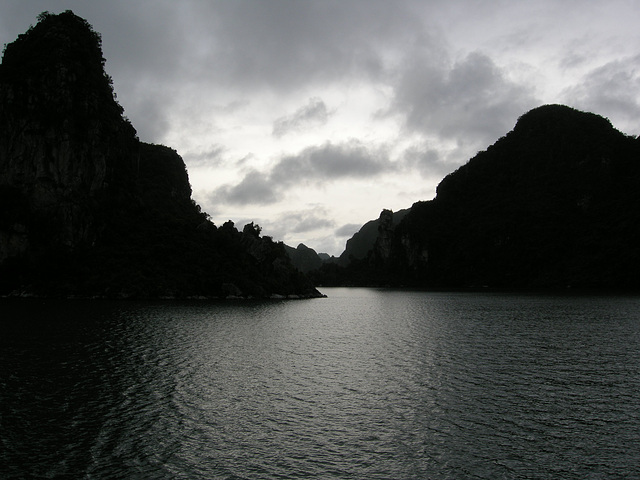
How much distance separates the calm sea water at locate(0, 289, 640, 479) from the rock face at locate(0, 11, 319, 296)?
58.4 meters

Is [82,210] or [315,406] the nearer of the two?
[315,406]

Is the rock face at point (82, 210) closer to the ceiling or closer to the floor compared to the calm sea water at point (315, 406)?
closer to the ceiling

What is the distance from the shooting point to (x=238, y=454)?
715 inches

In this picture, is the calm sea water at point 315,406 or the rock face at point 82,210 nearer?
the calm sea water at point 315,406

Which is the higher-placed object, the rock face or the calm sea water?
the rock face

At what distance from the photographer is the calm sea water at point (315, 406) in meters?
17.3

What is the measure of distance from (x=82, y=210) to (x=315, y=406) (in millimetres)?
104618

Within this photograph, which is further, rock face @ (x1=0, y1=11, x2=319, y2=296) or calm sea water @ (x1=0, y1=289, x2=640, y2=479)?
rock face @ (x1=0, y1=11, x2=319, y2=296)

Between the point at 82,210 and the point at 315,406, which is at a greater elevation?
the point at 82,210

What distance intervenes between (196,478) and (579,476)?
14472mm

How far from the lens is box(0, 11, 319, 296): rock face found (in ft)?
328

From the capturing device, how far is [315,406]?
973 inches

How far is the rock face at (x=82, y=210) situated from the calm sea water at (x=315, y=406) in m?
58.4

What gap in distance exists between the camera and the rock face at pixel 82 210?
99875 millimetres
